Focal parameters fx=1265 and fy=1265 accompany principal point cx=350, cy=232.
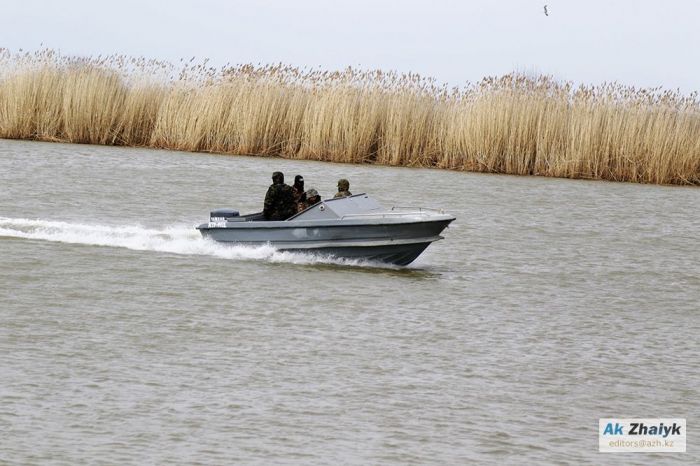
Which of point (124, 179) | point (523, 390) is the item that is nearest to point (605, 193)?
point (124, 179)

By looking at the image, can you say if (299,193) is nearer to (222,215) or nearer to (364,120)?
(222,215)

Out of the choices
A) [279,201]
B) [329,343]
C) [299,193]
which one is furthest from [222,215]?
[329,343]

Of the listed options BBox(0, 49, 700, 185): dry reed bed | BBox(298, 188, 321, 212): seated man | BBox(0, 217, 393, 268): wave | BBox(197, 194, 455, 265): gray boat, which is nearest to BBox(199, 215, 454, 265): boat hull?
BBox(197, 194, 455, 265): gray boat

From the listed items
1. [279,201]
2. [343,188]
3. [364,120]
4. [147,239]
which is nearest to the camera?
[343,188]

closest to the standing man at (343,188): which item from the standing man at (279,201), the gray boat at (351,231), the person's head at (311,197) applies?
the gray boat at (351,231)

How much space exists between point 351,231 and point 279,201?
1.06 m

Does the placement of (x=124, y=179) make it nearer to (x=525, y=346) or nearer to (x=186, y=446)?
(x=525, y=346)

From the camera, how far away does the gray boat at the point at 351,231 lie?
16.2 meters

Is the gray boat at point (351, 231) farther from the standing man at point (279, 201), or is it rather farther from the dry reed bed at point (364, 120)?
the dry reed bed at point (364, 120)

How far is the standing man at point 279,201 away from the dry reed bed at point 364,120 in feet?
44.9

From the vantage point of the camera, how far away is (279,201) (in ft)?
54.4

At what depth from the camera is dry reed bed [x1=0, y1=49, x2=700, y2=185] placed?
29.9 metres

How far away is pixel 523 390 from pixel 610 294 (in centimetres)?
595

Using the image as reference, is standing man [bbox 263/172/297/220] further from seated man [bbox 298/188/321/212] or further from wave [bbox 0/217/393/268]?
wave [bbox 0/217/393/268]
